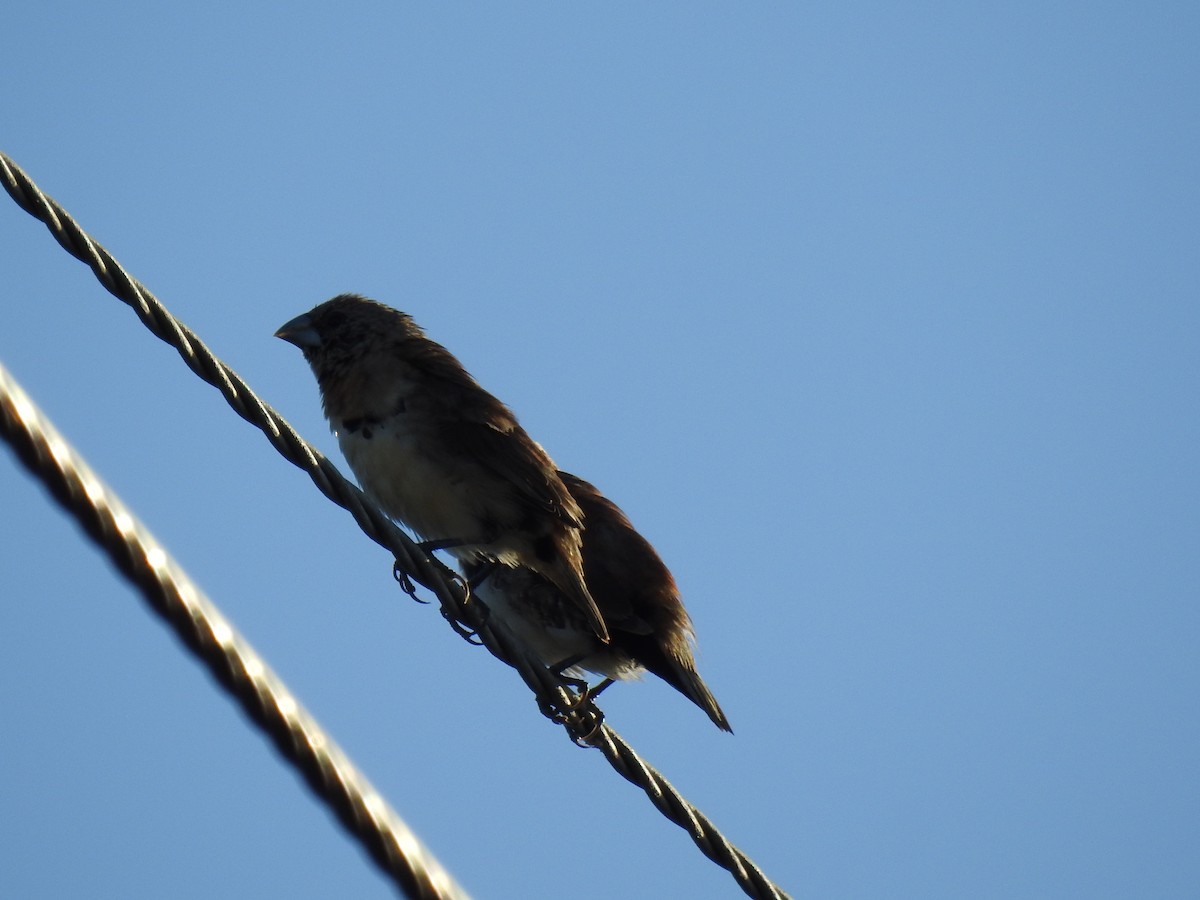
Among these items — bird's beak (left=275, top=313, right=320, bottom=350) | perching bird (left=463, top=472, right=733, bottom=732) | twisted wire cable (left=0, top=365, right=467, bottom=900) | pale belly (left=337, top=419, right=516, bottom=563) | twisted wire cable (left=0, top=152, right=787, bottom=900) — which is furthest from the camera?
perching bird (left=463, top=472, right=733, bottom=732)

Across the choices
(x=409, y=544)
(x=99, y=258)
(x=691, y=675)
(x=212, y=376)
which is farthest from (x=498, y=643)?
(x=691, y=675)

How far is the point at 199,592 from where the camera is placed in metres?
1.84

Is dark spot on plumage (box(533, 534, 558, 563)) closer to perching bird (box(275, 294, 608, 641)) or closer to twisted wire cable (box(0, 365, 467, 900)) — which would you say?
perching bird (box(275, 294, 608, 641))

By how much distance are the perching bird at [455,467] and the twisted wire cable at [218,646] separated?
12.7 feet

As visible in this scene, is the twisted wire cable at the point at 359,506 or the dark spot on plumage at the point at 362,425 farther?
the dark spot on plumage at the point at 362,425

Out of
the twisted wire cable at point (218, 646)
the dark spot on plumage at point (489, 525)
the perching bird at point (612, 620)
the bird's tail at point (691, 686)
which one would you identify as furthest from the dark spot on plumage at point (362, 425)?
the twisted wire cable at point (218, 646)

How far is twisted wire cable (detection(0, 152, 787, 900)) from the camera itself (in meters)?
3.28

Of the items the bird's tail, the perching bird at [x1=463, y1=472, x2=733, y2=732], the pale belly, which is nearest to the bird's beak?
the pale belly

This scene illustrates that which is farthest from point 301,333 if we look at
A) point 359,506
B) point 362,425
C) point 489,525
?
point 359,506

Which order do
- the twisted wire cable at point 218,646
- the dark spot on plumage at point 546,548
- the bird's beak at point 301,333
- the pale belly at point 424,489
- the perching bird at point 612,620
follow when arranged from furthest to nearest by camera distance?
the perching bird at point 612,620 < the bird's beak at point 301,333 < the dark spot on plumage at point 546,548 < the pale belly at point 424,489 < the twisted wire cable at point 218,646

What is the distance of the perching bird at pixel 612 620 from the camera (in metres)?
6.88

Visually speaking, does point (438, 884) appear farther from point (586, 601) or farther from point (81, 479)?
point (586, 601)

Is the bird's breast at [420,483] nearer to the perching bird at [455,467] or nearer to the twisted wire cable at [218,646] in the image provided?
the perching bird at [455,467]

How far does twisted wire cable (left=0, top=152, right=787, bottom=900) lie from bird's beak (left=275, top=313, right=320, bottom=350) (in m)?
2.46
